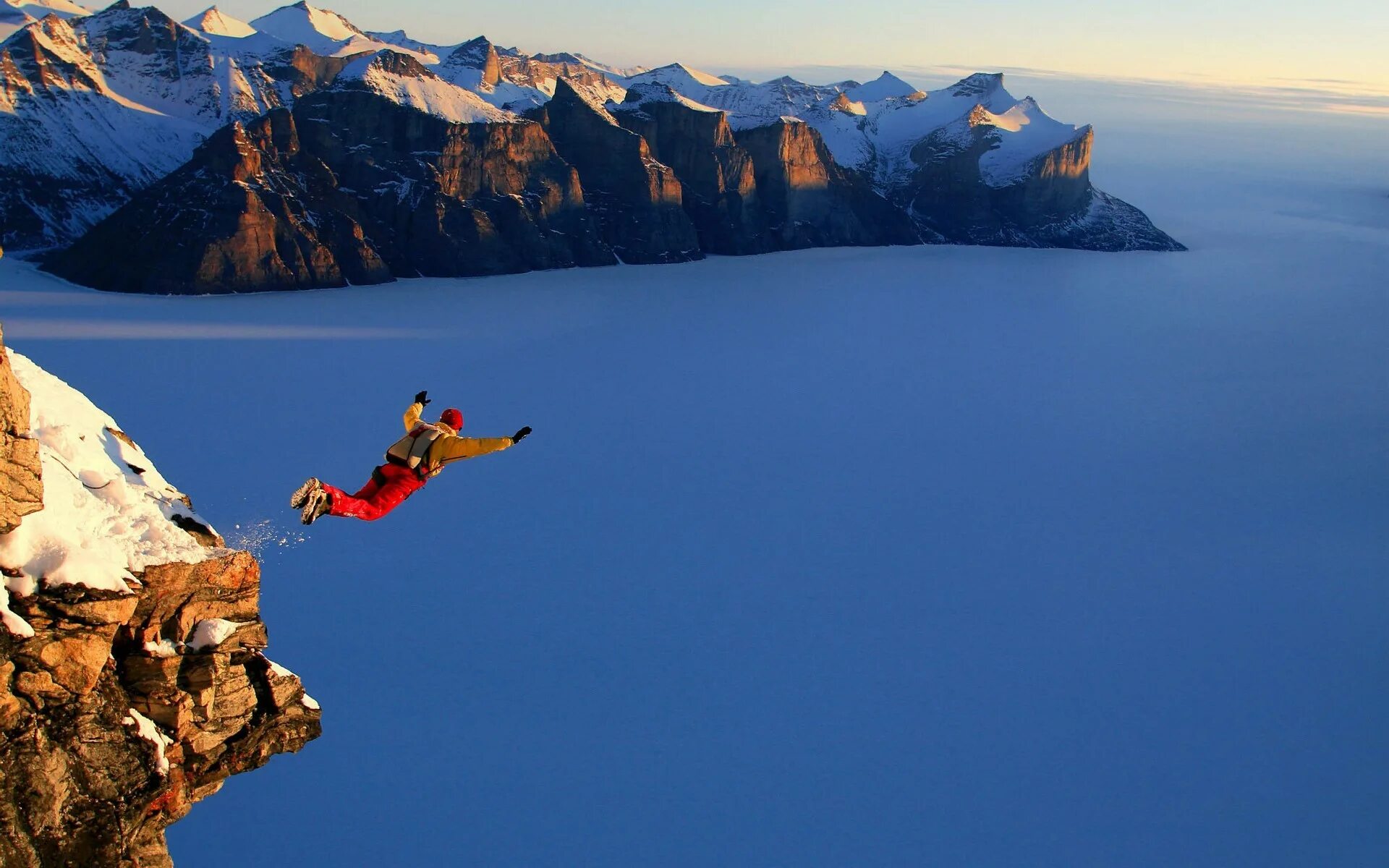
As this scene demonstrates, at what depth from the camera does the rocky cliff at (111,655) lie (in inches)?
261

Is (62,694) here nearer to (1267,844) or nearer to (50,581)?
(50,581)

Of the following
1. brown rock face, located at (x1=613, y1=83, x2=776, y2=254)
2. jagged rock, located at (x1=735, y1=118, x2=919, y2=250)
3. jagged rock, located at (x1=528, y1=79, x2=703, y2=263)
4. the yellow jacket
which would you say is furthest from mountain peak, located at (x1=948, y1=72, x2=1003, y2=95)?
the yellow jacket

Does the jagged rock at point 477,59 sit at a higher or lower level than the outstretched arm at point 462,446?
higher

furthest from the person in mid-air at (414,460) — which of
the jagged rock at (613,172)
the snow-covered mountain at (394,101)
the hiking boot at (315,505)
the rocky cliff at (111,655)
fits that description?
the jagged rock at (613,172)

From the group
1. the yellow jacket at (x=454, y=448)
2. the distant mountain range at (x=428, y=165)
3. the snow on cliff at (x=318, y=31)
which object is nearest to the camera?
the yellow jacket at (x=454, y=448)

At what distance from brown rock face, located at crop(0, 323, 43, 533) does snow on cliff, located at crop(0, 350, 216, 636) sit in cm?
18

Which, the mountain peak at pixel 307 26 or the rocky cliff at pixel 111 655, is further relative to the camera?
the mountain peak at pixel 307 26

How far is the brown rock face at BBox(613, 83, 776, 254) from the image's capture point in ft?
267

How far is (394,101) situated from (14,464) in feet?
216

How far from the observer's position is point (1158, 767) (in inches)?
827

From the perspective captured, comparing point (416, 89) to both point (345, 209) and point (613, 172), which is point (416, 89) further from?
point (613, 172)

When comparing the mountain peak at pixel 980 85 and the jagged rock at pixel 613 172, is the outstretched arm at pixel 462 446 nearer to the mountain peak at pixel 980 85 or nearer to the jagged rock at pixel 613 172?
the jagged rock at pixel 613 172

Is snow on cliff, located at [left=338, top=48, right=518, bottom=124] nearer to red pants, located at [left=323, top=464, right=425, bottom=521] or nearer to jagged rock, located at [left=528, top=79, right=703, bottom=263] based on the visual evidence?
jagged rock, located at [left=528, top=79, right=703, bottom=263]

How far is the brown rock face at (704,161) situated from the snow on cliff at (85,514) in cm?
7567
